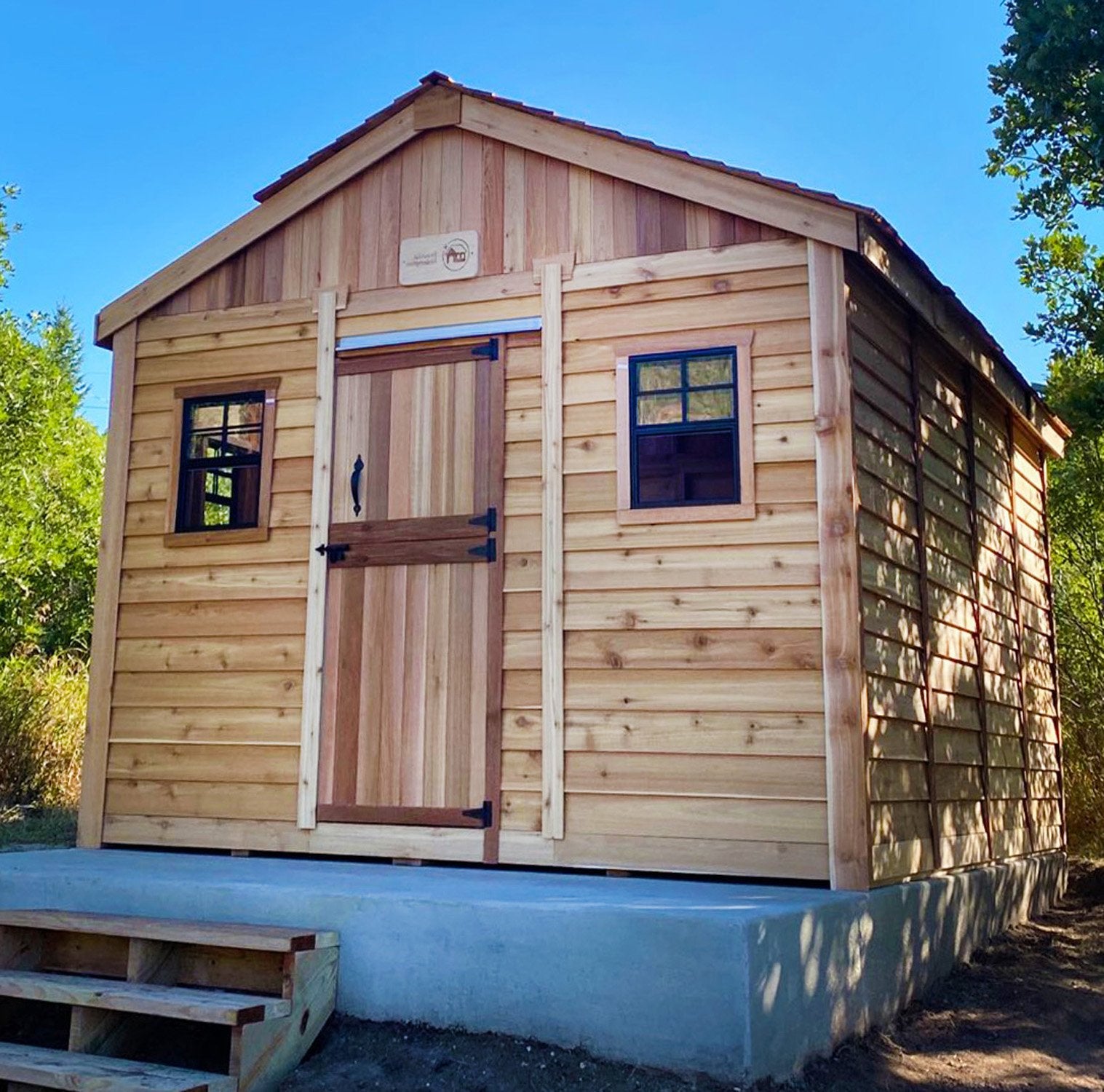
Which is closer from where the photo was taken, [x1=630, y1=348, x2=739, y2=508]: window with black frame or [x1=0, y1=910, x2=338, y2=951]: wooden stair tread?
[x1=0, y1=910, x2=338, y2=951]: wooden stair tread

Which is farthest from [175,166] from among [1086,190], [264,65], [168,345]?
[1086,190]

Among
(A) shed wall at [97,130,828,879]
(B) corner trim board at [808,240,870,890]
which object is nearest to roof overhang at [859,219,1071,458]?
(B) corner trim board at [808,240,870,890]

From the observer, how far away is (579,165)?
632cm

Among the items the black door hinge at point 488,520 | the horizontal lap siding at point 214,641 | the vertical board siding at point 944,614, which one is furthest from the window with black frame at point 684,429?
the horizontal lap siding at point 214,641

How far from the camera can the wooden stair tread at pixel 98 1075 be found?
13.0 ft

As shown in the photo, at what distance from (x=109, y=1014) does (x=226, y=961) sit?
455 mm

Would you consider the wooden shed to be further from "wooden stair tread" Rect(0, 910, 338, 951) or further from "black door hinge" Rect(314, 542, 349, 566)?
"wooden stair tread" Rect(0, 910, 338, 951)

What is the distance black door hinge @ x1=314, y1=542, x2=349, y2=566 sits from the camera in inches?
253

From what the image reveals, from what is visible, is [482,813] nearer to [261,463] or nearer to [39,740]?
[261,463]

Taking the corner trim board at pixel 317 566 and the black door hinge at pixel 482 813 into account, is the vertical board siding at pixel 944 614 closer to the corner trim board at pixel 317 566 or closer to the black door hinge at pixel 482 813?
the black door hinge at pixel 482 813

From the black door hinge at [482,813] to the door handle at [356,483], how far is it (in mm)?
1679

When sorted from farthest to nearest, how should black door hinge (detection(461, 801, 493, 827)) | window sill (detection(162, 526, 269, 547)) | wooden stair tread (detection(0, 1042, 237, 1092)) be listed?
window sill (detection(162, 526, 269, 547)), black door hinge (detection(461, 801, 493, 827)), wooden stair tread (detection(0, 1042, 237, 1092))

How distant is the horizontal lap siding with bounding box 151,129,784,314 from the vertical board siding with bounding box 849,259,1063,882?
104 centimetres

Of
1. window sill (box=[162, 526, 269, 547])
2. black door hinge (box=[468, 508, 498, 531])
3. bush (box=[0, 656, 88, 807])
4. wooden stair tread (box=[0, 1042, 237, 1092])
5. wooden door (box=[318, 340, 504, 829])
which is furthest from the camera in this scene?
bush (box=[0, 656, 88, 807])
